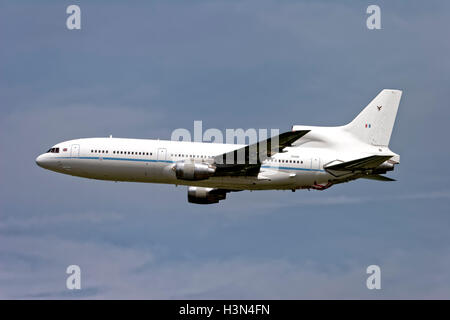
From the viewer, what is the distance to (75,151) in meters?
76.0

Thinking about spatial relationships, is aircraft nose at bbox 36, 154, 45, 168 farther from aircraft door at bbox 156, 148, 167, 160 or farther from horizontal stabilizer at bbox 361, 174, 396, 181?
horizontal stabilizer at bbox 361, 174, 396, 181

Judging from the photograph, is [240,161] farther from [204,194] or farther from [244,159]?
[204,194]

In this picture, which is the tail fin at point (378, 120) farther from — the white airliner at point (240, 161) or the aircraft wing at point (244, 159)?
the aircraft wing at point (244, 159)

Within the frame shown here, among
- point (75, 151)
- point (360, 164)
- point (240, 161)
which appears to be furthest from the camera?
point (75, 151)

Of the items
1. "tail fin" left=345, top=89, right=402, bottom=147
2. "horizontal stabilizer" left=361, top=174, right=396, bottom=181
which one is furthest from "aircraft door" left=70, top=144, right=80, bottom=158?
"horizontal stabilizer" left=361, top=174, right=396, bottom=181

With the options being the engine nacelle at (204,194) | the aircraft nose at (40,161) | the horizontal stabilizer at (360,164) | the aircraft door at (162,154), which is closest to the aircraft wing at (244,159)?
the aircraft door at (162,154)

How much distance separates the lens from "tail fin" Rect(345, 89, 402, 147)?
7694cm

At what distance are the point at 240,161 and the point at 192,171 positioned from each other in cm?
455

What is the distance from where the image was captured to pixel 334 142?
76188mm

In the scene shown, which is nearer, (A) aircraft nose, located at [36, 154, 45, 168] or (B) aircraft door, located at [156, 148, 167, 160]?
(B) aircraft door, located at [156, 148, 167, 160]

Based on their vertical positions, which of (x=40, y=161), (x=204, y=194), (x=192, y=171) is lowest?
(x=204, y=194)

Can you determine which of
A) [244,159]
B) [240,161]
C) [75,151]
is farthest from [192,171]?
[75,151]

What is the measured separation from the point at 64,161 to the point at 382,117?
102 feet

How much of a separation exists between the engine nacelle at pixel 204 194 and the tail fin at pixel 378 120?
1441 centimetres
